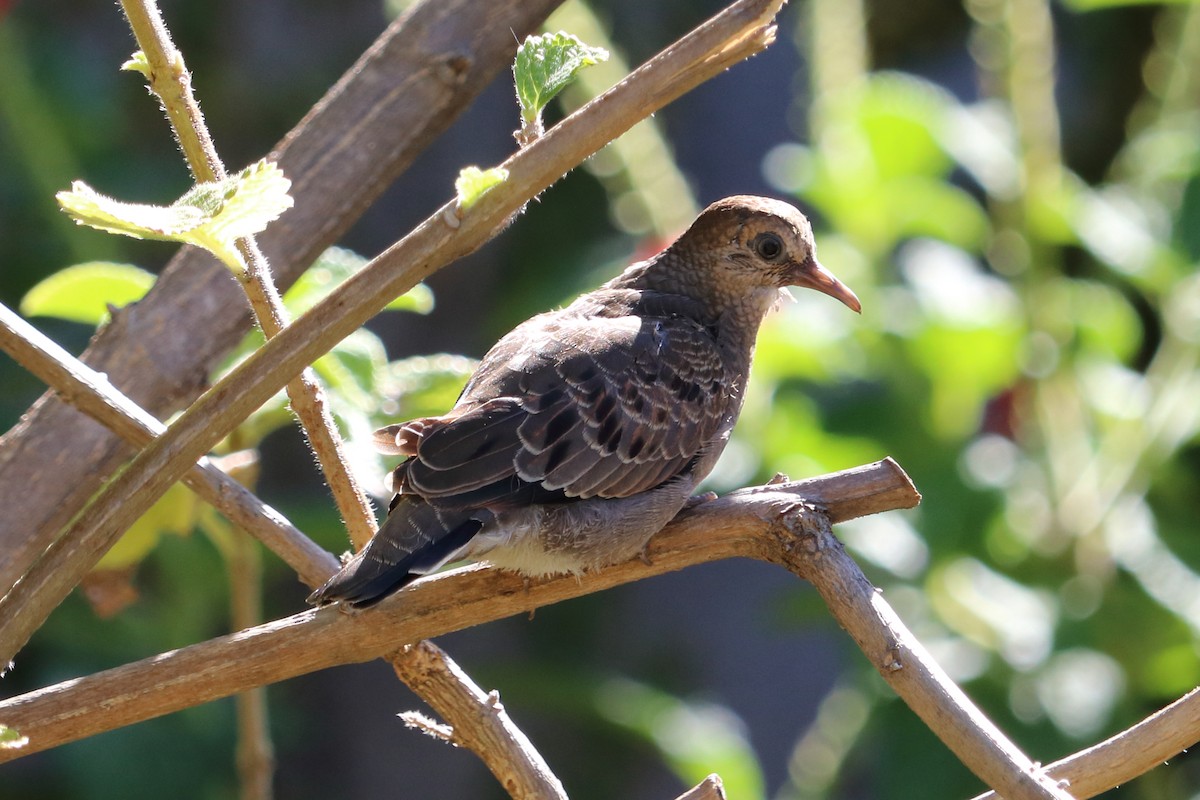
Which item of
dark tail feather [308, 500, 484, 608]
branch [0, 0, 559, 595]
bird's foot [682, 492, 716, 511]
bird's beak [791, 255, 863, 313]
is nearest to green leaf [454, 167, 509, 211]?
dark tail feather [308, 500, 484, 608]

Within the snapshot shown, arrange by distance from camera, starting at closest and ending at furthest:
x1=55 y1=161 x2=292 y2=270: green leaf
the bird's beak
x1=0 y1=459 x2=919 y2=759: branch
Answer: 1. x1=55 y1=161 x2=292 y2=270: green leaf
2. x1=0 y1=459 x2=919 y2=759: branch
3. the bird's beak

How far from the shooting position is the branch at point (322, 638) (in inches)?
49.6

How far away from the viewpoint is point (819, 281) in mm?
2084

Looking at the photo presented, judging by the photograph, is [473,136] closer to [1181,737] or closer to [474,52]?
[474,52]

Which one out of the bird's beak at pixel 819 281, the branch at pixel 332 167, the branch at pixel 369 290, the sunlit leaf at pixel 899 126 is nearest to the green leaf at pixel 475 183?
the branch at pixel 369 290

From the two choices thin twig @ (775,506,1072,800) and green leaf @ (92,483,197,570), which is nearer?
thin twig @ (775,506,1072,800)

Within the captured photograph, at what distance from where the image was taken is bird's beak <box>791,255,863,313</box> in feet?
6.73

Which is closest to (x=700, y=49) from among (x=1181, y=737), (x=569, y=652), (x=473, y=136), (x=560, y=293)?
(x=1181, y=737)

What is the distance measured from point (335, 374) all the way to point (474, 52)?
0.48 metres

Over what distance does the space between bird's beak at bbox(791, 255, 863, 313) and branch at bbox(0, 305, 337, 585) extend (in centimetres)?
92

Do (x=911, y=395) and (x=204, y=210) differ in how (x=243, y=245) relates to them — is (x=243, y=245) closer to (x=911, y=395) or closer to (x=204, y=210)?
(x=204, y=210)

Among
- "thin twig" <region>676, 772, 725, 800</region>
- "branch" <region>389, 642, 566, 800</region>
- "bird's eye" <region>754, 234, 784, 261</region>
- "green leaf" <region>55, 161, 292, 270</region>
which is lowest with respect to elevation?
"thin twig" <region>676, 772, 725, 800</region>

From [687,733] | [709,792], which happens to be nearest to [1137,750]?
[709,792]

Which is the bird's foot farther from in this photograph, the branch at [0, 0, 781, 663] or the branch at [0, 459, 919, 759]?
the branch at [0, 0, 781, 663]
